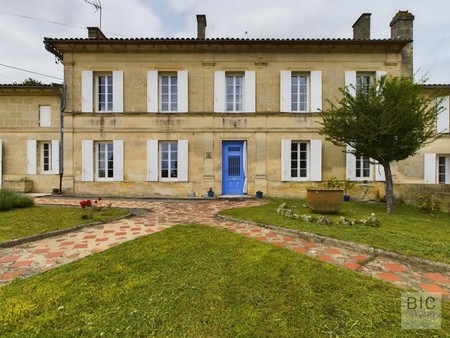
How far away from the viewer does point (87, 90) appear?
9.95 m

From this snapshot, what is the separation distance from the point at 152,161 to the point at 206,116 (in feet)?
9.81

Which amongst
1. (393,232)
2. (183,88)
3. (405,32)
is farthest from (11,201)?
(405,32)

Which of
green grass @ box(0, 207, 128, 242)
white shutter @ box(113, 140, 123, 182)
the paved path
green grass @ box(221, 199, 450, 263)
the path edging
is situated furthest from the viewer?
white shutter @ box(113, 140, 123, 182)

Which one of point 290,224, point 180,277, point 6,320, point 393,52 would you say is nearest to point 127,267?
point 180,277

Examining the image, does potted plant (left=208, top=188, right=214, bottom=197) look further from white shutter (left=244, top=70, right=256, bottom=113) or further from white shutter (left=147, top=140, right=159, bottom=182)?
white shutter (left=244, top=70, right=256, bottom=113)

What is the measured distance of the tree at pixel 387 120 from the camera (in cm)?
656

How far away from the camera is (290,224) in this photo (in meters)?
5.16

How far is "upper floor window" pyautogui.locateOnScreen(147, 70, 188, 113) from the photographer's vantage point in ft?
32.7

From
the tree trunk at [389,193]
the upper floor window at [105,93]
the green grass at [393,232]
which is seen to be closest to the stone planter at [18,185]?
the upper floor window at [105,93]

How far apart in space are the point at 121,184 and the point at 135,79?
178 inches

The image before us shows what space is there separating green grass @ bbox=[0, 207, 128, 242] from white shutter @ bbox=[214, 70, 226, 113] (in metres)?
5.83

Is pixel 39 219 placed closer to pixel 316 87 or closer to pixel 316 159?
pixel 316 159

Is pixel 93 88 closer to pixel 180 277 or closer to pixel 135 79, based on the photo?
pixel 135 79

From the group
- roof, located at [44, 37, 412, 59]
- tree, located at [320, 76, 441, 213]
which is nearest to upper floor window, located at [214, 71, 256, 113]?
roof, located at [44, 37, 412, 59]
